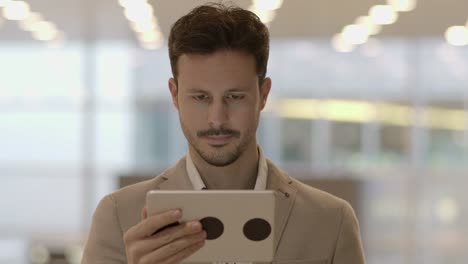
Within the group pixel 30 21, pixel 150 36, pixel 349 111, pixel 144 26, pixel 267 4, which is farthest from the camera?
pixel 349 111

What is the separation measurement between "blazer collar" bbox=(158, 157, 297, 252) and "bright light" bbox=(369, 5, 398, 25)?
7285mm

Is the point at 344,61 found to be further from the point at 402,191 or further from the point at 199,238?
the point at 199,238

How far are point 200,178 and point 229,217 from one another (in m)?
0.41

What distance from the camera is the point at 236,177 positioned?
2.55 metres

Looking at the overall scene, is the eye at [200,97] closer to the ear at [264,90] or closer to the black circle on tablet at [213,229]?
the ear at [264,90]

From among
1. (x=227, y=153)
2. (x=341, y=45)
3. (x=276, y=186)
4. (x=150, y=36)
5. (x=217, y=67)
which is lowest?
(x=276, y=186)

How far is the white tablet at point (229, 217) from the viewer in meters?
2.14

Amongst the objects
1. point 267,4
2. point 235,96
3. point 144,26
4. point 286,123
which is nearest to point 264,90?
point 235,96

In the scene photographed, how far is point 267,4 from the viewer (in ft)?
31.5

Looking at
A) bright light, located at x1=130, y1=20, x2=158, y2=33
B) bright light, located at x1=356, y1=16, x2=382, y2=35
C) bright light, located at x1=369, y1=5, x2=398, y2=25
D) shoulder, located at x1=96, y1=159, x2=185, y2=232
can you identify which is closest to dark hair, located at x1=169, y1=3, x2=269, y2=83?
shoulder, located at x1=96, y1=159, x2=185, y2=232

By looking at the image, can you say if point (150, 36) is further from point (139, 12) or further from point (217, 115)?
point (217, 115)

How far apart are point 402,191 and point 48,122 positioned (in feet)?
17.5

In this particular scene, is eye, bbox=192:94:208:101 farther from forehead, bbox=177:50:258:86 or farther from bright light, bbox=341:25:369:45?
bright light, bbox=341:25:369:45

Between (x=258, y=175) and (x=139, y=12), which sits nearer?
(x=258, y=175)
